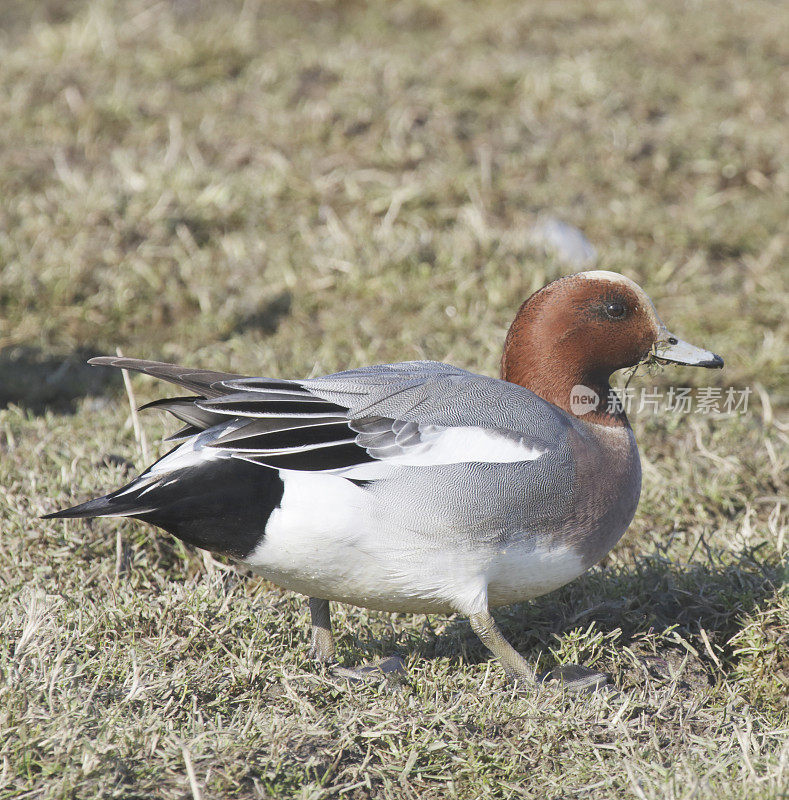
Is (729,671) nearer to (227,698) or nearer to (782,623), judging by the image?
(782,623)

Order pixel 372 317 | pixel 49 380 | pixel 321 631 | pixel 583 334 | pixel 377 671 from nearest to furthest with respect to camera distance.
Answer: pixel 377 671, pixel 321 631, pixel 583 334, pixel 49 380, pixel 372 317

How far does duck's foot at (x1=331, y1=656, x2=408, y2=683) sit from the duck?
7 centimetres

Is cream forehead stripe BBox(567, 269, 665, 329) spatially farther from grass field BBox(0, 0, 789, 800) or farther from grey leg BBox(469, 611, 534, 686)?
grey leg BBox(469, 611, 534, 686)

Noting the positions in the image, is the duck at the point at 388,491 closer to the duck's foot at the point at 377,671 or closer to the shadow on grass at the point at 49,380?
the duck's foot at the point at 377,671

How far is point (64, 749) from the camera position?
5.97 ft

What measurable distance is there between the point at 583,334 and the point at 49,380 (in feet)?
A: 7.03

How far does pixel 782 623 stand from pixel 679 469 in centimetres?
82

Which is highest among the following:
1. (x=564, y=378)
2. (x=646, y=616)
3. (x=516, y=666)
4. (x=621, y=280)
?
(x=621, y=280)

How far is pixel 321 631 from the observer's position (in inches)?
93.6

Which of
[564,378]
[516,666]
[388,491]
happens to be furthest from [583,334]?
[516,666]

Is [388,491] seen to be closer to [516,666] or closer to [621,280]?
[516,666]

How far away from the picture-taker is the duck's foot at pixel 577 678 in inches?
88.7

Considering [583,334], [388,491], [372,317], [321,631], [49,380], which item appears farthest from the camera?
[372,317]

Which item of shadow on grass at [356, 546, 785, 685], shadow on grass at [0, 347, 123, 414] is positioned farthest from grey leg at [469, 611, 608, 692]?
shadow on grass at [0, 347, 123, 414]
